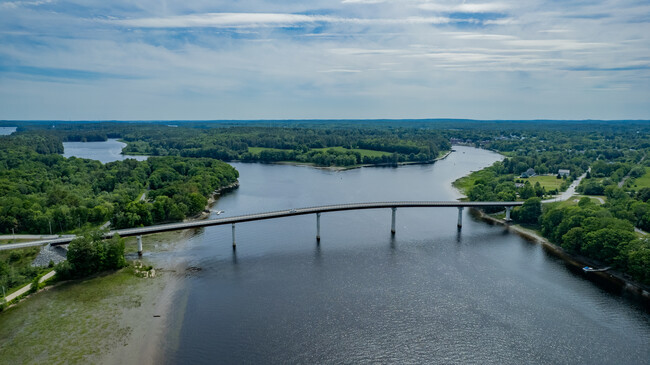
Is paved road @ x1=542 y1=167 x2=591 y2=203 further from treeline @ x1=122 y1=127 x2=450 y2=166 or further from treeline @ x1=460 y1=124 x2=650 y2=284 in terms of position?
treeline @ x1=122 y1=127 x2=450 y2=166

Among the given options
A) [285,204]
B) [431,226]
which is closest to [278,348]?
[431,226]

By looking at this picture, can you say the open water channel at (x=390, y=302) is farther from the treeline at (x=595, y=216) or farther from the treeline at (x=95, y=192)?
the treeline at (x=95, y=192)

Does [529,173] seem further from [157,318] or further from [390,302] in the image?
[157,318]

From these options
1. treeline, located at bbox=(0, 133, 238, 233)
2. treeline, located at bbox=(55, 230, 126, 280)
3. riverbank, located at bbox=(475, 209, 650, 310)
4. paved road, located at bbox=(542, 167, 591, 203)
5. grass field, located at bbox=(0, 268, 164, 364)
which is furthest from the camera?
paved road, located at bbox=(542, 167, 591, 203)

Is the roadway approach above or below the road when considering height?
above

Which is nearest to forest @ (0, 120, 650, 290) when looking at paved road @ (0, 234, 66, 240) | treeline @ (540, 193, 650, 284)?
treeline @ (540, 193, 650, 284)

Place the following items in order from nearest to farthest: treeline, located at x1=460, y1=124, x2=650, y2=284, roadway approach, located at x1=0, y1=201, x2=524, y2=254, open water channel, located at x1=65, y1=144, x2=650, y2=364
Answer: open water channel, located at x1=65, y1=144, x2=650, y2=364 < treeline, located at x1=460, y1=124, x2=650, y2=284 < roadway approach, located at x1=0, y1=201, x2=524, y2=254

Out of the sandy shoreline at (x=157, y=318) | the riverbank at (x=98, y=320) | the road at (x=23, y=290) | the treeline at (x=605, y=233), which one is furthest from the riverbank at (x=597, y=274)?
the road at (x=23, y=290)
